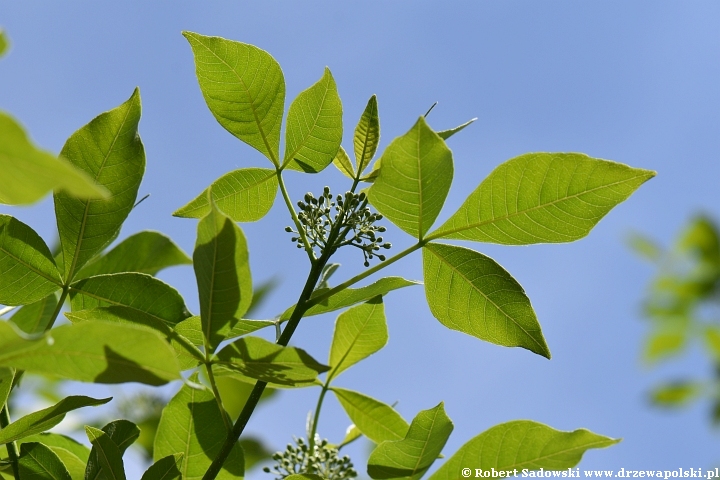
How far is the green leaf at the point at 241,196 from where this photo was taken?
190 cm

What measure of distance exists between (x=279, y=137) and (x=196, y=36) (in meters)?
0.34

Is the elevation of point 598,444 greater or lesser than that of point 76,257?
lesser

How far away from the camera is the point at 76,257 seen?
6.04 ft

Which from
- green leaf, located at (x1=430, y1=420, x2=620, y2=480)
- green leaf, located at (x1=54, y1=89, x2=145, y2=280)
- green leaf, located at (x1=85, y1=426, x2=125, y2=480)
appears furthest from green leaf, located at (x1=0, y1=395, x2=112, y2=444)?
green leaf, located at (x1=430, y1=420, x2=620, y2=480)

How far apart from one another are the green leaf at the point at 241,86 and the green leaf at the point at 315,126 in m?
0.05

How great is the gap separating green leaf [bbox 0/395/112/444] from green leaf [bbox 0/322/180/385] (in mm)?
353

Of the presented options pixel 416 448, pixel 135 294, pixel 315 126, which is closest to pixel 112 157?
pixel 135 294

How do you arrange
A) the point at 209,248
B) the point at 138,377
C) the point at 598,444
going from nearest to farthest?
the point at 138,377, the point at 209,248, the point at 598,444

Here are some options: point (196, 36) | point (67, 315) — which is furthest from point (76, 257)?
point (196, 36)

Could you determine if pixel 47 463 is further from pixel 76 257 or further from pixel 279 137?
pixel 279 137

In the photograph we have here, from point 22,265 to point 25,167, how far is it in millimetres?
974

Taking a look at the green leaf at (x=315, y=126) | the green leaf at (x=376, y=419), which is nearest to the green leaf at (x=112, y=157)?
the green leaf at (x=315, y=126)

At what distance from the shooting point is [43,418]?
1536mm

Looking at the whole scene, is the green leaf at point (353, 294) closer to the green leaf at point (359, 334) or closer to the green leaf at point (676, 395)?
the green leaf at point (359, 334)
